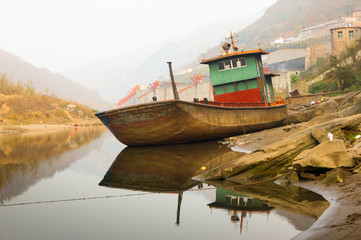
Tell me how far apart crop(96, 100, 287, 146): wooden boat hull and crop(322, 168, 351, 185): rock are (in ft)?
28.9

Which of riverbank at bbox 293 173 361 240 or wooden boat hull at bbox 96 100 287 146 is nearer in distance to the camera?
riverbank at bbox 293 173 361 240

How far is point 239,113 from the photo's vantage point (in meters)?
18.8

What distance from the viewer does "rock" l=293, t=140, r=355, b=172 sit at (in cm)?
709

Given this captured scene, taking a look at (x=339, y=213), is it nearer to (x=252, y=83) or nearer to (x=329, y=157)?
(x=329, y=157)

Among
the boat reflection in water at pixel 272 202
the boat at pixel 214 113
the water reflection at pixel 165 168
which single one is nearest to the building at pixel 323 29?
the boat at pixel 214 113

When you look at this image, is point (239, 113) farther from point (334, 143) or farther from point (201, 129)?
point (334, 143)

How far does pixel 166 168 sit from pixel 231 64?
12065 mm

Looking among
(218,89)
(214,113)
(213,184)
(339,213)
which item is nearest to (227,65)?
(218,89)

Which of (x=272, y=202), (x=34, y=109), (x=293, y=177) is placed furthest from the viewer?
(x=34, y=109)

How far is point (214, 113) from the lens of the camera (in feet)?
56.3

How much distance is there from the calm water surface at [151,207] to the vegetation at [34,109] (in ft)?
175

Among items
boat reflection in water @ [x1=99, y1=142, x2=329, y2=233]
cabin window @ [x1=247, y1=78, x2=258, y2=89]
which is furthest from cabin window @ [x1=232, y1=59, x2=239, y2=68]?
boat reflection in water @ [x1=99, y1=142, x2=329, y2=233]

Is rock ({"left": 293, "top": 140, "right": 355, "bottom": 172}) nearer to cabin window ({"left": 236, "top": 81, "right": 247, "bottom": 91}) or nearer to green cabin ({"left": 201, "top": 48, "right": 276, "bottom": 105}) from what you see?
green cabin ({"left": 201, "top": 48, "right": 276, "bottom": 105})

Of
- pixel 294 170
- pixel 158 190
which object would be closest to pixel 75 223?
pixel 158 190
